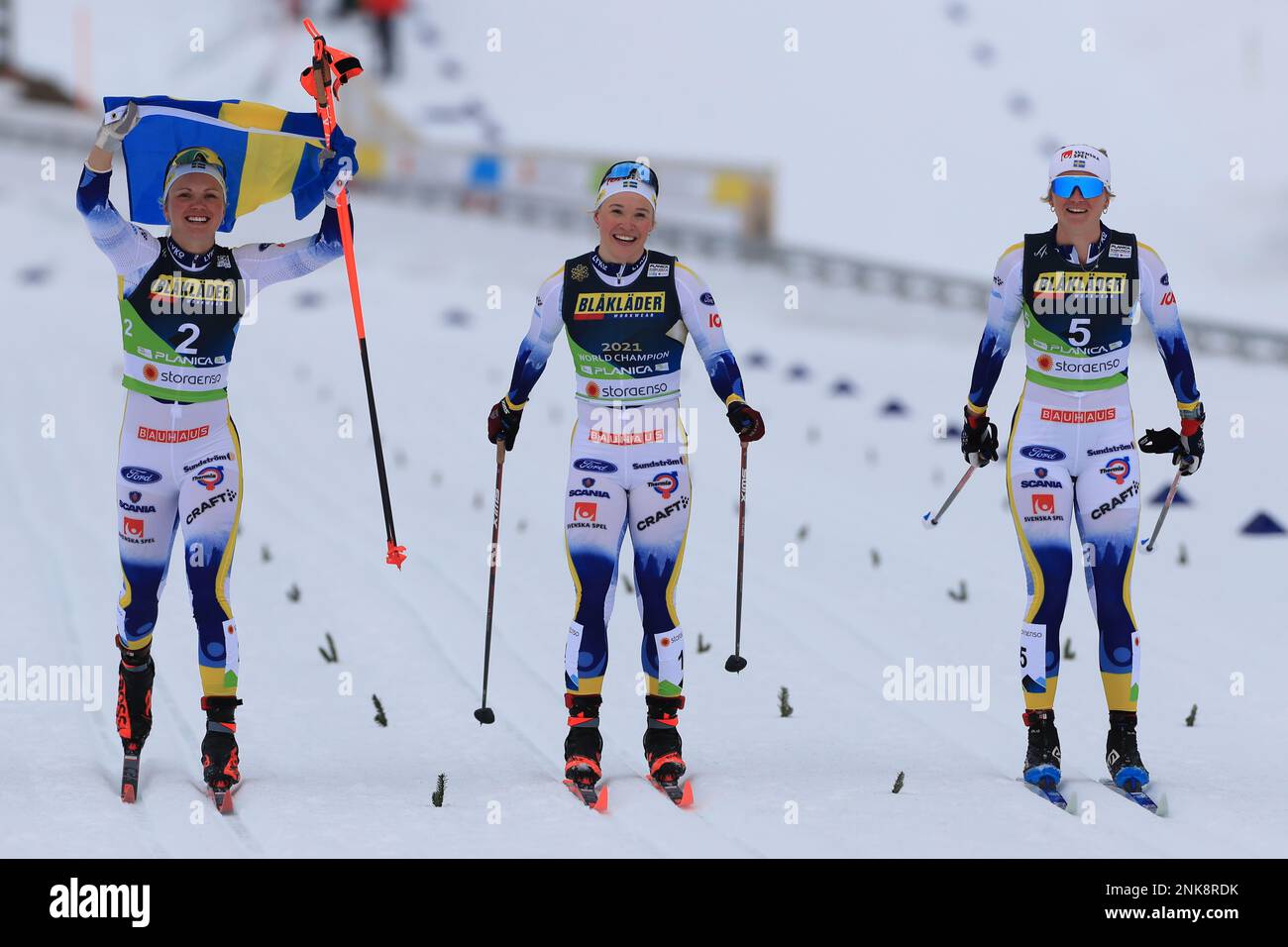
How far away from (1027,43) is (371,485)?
31.3 m

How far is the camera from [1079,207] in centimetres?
739

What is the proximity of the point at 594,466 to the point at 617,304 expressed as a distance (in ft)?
2.38

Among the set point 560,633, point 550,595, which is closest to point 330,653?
point 560,633

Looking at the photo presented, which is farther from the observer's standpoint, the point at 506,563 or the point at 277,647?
the point at 506,563

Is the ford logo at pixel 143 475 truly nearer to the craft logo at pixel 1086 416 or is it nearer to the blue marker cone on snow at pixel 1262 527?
the craft logo at pixel 1086 416

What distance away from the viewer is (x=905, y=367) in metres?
20.0

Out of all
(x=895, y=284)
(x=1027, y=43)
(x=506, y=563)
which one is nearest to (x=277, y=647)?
(x=506, y=563)

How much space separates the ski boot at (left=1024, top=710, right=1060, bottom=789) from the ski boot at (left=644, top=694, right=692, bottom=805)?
1.55 metres

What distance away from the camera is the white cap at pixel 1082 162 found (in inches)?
292

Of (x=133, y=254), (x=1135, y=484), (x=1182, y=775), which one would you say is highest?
(x=133, y=254)

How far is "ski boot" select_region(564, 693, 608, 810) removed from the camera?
282 inches

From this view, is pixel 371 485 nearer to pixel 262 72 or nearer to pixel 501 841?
pixel 501 841

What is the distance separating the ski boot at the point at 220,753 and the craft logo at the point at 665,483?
209 centimetres

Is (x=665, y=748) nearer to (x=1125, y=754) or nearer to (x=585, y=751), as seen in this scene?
(x=585, y=751)
